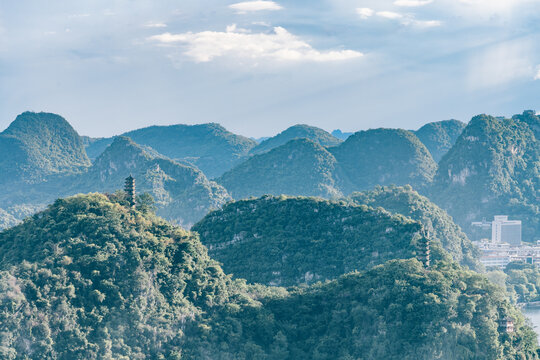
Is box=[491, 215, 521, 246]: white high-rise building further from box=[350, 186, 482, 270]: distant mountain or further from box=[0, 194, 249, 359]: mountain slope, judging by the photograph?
Result: box=[0, 194, 249, 359]: mountain slope

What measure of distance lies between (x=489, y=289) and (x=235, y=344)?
821 inches

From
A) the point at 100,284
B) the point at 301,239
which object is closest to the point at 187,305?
the point at 100,284

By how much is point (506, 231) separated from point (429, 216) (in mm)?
56878

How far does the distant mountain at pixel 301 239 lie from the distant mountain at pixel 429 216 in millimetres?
31478

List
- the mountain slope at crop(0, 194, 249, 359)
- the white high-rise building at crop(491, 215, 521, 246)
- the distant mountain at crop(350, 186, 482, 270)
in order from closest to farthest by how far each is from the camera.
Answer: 1. the mountain slope at crop(0, 194, 249, 359)
2. the distant mountain at crop(350, 186, 482, 270)
3. the white high-rise building at crop(491, 215, 521, 246)

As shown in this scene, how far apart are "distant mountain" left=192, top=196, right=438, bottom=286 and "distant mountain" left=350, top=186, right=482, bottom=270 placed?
1239 inches

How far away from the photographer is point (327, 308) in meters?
81.0

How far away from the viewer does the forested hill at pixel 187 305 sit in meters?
70.9

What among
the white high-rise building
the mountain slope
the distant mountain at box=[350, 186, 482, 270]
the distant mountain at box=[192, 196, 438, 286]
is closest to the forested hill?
the mountain slope

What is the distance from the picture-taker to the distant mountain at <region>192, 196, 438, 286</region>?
102 metres

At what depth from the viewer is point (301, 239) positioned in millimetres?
105562

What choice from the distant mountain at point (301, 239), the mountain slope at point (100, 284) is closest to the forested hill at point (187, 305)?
the mountain slope at point (100, 284)

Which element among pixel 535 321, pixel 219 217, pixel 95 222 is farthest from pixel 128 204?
pixel 535 321

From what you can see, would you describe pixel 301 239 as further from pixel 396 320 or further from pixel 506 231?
pixel 506 231
